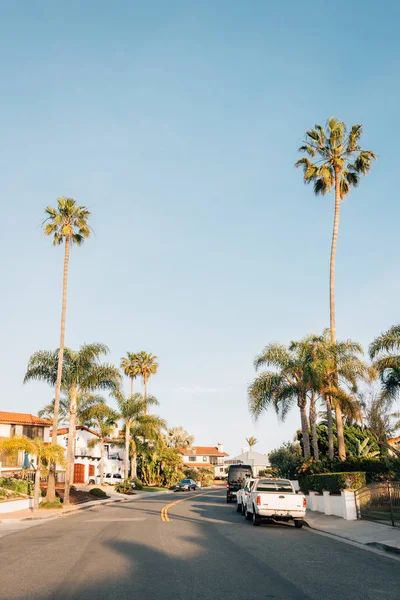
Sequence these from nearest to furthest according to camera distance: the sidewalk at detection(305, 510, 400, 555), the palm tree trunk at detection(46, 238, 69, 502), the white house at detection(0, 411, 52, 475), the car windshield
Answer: the sidewalk at detection(305, 510, 400, 555), the car windshield, the palm tree trunk at detection(46, 238, 69, 502), the white house at detection(0, 411, 52, 475)

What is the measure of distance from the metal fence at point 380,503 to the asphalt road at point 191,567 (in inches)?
106

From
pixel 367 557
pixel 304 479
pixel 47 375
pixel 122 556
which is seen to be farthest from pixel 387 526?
pixel 47 375

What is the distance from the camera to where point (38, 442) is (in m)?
30.8

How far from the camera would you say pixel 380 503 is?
19.4m

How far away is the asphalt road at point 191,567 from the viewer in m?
8.52

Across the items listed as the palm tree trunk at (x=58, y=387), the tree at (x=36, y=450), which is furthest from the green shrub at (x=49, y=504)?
the tree at (x=36, y=450)

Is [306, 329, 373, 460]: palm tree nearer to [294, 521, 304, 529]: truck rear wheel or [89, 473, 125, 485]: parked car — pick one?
[294, 521, 304, 529]: truck rear wheel

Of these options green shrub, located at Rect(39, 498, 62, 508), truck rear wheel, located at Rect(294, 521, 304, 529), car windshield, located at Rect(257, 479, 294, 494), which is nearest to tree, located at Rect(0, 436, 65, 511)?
green shrub, located at Rect(39, 498, 62, 508)

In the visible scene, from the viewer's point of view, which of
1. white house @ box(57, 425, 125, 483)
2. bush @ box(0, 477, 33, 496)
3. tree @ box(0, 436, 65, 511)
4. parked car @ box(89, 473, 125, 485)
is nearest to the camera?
tree @ box(0, 436, 65, 511)

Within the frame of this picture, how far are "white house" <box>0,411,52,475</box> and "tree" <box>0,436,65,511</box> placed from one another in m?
21.2

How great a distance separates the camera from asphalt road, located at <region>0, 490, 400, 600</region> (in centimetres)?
852

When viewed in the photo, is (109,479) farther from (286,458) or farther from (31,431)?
(286,458)

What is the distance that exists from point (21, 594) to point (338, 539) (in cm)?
1081

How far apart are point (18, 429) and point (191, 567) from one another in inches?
1936
